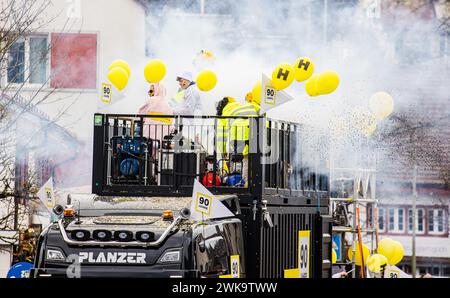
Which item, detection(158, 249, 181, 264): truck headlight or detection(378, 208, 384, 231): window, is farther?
detection(378, 208, 384, 231): window

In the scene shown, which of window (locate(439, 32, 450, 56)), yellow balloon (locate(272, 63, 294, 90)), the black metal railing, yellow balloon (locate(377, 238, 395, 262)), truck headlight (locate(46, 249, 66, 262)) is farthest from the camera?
window (locate(439, 32, 450, 56))

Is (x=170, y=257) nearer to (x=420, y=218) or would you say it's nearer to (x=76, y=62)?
(x=76, y=62)

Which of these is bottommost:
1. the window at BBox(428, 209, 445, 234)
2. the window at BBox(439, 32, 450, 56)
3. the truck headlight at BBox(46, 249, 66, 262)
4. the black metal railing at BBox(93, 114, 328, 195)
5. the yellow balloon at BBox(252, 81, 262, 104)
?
the window at BBox(428, 209, 445, 234)

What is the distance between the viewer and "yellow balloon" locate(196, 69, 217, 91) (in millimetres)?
14703

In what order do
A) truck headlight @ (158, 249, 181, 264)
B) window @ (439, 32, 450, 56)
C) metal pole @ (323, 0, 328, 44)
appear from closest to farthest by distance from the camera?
truck headlight @ (158, 249, 181, 264)
metal pole @ (323, 0, 328, 44)
window @ (439, 32, 450, 56)

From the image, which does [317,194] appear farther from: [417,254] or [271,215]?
[417,254]

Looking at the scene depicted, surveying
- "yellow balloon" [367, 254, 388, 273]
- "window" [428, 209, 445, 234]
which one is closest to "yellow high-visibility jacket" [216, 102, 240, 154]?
"yellow balloon" [367, 254, 388, 273]

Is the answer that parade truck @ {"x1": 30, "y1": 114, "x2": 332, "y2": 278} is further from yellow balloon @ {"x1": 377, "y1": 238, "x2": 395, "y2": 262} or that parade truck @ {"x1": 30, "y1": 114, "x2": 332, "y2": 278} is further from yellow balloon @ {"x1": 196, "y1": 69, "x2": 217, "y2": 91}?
yellow balloon @ {"x1": 377, "y1": 238, "x2": 395, "y2": 262}

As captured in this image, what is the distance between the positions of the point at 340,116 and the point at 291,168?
4.50 meters

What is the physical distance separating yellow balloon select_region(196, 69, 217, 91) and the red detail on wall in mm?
12212

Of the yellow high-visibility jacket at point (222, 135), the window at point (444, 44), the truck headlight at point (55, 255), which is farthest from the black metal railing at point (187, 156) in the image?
the window at point (444, 44)

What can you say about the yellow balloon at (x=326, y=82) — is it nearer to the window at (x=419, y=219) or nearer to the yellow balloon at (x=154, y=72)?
the yellow balloon at (x=154, y=72)

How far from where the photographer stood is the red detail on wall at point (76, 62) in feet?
87.9
